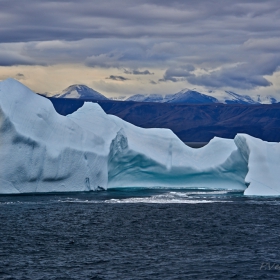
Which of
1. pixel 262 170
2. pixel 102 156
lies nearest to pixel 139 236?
pixel 102 156

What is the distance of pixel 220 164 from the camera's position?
54.2 m

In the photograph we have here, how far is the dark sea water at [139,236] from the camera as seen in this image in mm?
26312

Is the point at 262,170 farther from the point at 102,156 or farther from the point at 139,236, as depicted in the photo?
the point at 139,236

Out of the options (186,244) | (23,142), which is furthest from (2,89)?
(186,244)

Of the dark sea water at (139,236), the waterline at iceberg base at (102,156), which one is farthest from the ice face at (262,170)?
the dark sea water at (139,236)

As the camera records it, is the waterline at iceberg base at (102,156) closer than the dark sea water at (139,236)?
No

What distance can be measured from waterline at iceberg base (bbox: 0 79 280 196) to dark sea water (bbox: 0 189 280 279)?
1344 millimetres

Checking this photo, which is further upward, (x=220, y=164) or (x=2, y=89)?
(x=2, y=89)

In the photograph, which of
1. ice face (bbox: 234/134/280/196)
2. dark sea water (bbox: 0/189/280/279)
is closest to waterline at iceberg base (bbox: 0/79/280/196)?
ice face (bbox: 234/134/280/196)

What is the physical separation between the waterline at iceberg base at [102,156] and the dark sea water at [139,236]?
134cm

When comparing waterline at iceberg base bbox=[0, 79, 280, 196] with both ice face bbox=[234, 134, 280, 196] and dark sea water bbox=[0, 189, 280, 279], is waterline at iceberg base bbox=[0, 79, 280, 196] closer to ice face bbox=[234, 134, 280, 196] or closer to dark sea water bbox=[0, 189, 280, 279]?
ice face bbox=[234, 134, 280, 196]

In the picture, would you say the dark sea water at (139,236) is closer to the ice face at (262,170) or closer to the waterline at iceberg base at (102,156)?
the ice face at (262,170)

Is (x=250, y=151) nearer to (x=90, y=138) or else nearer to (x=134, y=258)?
(x=90, y=138)

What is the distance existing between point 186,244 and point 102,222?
24.2ft
